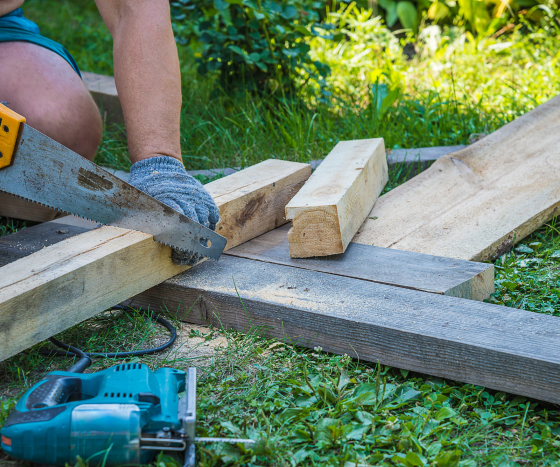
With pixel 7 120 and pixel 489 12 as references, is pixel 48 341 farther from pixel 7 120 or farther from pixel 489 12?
pixel 489 12

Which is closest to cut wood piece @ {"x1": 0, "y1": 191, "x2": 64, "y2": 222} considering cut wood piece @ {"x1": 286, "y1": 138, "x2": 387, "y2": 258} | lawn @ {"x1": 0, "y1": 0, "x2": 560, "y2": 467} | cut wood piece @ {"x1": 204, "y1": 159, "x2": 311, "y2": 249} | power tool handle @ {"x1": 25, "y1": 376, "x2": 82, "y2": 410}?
lawn @ {"x1": 0, "y1": 0, "x2": 560, "y2": 467}

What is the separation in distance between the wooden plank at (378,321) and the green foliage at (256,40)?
2255mm

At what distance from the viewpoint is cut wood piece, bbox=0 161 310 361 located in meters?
1.51

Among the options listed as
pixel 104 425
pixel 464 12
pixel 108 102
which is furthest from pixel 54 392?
pixel 464 12

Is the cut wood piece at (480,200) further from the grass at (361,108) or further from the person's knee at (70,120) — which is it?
the person's knee at (70,120)

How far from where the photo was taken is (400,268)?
202 centimetres

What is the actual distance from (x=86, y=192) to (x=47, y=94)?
0.93m

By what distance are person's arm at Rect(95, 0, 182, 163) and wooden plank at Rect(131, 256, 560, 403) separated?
504 millimetres

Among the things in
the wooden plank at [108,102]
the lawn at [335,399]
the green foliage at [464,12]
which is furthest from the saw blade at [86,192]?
the green foliage at [464,12]

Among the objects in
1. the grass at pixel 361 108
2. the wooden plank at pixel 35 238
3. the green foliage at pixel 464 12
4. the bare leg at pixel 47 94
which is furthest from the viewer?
the green foliage at pixel 464 12

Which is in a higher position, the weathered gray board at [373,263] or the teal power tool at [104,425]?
the weathered gray board at [373,263]

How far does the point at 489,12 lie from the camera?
6.20 metres

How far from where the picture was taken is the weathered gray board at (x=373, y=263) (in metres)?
1.91

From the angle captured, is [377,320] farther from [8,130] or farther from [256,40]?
[256,40]
